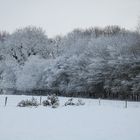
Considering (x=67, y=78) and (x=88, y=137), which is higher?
(x=67, y=78)

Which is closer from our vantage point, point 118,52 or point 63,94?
point 118,52

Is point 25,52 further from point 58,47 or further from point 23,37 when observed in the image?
point 58,47

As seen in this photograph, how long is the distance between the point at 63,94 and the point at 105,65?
11.6 metres

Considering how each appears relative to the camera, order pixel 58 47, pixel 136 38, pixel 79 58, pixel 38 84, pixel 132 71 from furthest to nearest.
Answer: pixel 58 47 → pixel 38 84 → pixel 79 58 → pixel 136 38 → pixel 132 71

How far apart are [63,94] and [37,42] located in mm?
19956

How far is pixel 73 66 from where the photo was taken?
182 feet

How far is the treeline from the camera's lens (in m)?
47.0

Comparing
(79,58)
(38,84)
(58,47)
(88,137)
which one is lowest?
(88,137)

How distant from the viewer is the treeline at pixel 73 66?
47000 mm

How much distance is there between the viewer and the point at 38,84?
62281 mm

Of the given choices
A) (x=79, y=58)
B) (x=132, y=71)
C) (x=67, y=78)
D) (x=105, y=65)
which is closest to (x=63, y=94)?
(x=67, y=78)

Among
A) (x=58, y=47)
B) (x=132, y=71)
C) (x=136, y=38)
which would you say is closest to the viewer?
(x=132, y=71)

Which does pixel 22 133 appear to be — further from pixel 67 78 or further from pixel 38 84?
pixel 38 84

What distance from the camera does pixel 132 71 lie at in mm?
46156
